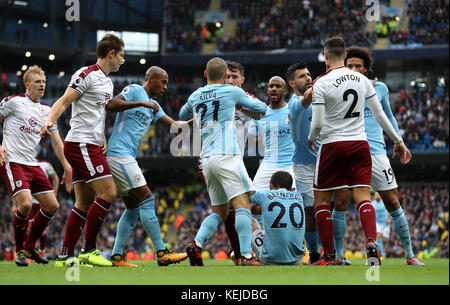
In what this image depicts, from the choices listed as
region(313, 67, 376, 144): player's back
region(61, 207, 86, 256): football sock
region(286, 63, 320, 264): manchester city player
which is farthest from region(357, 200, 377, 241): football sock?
region(61, 207, 86, 256): football sock

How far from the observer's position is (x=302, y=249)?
7637mm

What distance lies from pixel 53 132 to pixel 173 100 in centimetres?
2438

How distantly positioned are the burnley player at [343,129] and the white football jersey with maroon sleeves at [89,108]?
8.08 feet

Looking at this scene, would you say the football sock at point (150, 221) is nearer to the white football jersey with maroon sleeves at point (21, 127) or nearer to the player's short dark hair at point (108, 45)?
the player's short dark hair at point (108, 45)

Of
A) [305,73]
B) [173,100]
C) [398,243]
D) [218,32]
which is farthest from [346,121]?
[218,32]

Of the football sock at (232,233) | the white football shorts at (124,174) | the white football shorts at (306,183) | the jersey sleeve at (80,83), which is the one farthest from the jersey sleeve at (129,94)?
the white football shorts at (306,183)

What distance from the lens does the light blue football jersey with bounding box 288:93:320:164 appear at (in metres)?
8.16

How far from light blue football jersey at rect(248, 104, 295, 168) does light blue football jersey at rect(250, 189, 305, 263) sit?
128cm

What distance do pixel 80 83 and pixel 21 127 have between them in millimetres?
2025

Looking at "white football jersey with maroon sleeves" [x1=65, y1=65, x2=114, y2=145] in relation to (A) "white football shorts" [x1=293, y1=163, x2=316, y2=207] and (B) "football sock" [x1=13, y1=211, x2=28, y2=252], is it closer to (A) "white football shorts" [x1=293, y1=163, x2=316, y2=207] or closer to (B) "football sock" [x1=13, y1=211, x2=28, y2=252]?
(B) "football sock" [x1=13, y1=211, x2=28, y2=252]

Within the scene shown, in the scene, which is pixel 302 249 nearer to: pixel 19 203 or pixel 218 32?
pixel 19 203

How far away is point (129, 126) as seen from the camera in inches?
302

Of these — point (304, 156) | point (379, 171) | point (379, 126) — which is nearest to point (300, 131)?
point (304, 156)

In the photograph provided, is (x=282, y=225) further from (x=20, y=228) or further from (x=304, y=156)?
(x=20, y=228)
